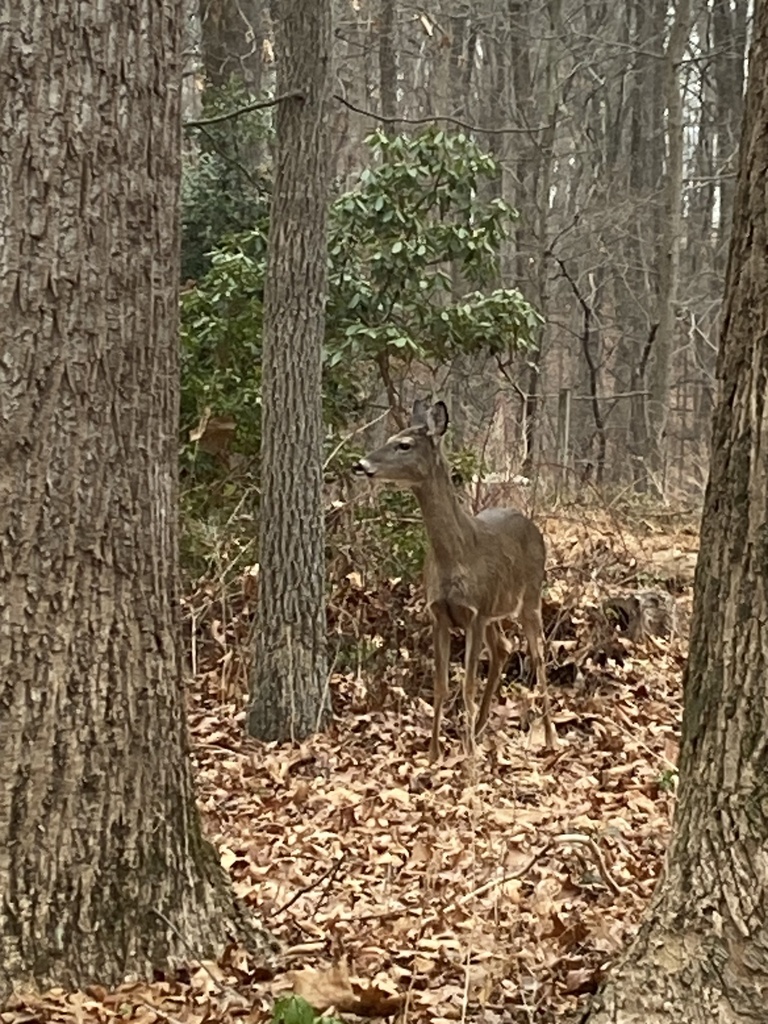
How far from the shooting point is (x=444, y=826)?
638 cm

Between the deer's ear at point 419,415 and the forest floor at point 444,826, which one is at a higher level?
the deer's ear at point 419,415

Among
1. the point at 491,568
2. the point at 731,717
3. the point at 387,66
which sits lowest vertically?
the point at 491,568

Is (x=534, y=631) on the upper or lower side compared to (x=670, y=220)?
lower

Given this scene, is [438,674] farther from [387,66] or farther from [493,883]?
[387,66]

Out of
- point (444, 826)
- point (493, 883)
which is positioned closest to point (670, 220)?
point (444, 826)

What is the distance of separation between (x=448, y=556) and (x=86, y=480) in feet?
15.9

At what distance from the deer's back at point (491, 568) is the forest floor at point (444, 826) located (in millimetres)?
829

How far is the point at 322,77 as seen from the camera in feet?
25.9

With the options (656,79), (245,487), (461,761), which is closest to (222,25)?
(245,487)

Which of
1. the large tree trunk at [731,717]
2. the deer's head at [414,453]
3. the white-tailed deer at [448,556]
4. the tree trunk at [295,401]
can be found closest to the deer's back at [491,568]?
the white-tailed deer at [448,556]

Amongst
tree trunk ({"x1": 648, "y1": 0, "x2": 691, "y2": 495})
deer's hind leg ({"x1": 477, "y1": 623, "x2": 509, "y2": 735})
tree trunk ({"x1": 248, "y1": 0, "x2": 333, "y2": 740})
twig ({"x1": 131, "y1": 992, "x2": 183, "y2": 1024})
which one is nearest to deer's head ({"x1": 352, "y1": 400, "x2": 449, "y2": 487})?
tree trunk ({"x1": 248, "y1": 0, "x2": 333, "y2": 740})

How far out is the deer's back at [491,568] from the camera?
8.37 m

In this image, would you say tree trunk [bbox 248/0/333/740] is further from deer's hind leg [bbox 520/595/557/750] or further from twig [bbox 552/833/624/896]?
twig [bbox 552/833/624/896]

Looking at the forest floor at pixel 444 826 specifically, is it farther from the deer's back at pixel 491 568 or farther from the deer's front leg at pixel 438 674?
the deer's back at pixel 491 568
